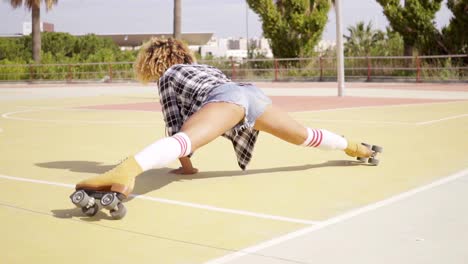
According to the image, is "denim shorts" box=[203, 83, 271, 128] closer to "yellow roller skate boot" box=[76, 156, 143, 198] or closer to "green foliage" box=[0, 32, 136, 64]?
"yellow roller skate boot" box=[76, 156, 143, 198]

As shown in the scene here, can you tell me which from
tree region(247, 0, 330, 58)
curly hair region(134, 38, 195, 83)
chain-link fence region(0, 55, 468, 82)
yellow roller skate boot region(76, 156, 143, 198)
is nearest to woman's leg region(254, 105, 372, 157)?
curly hair region(134, 38, 195, 83)

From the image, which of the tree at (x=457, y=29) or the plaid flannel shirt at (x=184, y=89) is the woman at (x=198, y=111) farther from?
the tree at (x=457, y=29)

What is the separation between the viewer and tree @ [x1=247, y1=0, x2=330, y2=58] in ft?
114

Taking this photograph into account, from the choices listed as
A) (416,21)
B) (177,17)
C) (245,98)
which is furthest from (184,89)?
(177,17)

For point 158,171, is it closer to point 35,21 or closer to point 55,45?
point 35,21

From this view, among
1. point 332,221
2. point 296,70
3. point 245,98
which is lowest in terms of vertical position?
point 332,221

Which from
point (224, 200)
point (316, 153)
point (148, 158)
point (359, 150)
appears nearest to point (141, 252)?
point (148, 158)

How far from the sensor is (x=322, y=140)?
618 centimetres

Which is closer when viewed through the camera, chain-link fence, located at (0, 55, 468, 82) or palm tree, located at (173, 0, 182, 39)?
chain-link fence, located at (0, 55, 468, 82)

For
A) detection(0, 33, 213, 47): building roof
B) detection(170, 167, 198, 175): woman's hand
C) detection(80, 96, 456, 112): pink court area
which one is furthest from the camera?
detection(0, 33, 213, 47): building roof

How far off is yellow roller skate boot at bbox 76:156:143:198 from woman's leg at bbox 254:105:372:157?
1327mm

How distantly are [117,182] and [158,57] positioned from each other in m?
1.47

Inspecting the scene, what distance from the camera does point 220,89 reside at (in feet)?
17.4

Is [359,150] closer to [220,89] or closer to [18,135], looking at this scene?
[220,89]
